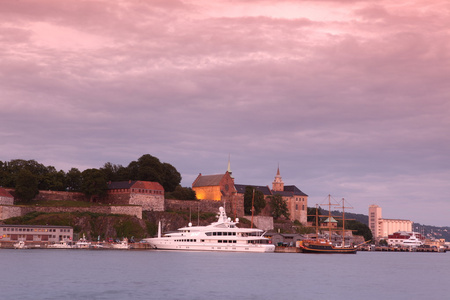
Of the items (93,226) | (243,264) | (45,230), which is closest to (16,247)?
(45,230)

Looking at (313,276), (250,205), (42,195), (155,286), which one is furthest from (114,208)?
(155,286)

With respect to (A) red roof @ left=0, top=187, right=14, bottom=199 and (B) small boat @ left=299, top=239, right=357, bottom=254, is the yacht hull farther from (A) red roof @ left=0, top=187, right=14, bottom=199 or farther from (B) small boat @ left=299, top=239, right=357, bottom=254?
(A) red roof @ left=0, top=187, right=14, bottom=199

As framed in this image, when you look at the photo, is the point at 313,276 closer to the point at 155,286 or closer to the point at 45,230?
the point at 155,286

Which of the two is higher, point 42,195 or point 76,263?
point 42,195

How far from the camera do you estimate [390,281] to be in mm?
65125

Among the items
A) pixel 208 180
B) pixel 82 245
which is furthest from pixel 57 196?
pixel 208 180

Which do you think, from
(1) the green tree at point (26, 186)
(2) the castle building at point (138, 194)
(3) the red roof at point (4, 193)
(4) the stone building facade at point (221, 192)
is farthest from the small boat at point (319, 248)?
(3) the red roof at point (4, 193)

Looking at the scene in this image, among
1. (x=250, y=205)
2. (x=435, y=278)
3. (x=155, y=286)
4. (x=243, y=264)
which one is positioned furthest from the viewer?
(x=250, y=205)

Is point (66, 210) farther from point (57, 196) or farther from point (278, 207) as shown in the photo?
point (278, 207)

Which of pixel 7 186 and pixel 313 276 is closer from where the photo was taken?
pixel 313 276

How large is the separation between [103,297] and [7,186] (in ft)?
258

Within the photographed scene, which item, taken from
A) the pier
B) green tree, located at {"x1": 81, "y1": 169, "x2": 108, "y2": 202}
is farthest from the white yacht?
the pier

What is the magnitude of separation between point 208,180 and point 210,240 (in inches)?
1534

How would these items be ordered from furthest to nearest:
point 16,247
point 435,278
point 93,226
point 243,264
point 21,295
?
point 93,226 → point 16,247 → point 243,264 → point 435,278 → point 21,295
